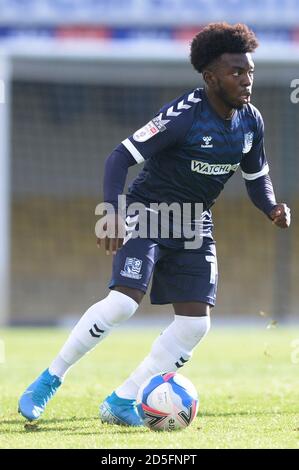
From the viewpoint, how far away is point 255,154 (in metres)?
5.63

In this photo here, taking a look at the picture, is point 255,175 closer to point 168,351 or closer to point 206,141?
point 206,141

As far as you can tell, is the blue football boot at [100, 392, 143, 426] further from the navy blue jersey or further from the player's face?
the player's face

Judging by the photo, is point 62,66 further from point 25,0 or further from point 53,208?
point 53,208

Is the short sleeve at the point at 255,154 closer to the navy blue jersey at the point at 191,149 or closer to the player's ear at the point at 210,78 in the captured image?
the navy blue jersey at the point at 191,149

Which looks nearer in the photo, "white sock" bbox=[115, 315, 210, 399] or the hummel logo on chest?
the hummel logo on chest

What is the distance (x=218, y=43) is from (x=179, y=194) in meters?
0.89

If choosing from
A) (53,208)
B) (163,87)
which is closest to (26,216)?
(53,208)

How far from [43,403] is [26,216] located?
14.6 meters

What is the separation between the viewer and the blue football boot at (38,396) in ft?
17.5

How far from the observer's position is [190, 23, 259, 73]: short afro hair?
5.29 metres

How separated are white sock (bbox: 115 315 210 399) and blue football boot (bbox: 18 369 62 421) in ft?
1.26

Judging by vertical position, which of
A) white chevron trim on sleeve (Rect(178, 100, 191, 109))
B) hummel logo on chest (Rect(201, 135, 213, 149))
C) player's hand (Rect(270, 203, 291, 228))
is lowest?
player's hand (Rect(270, 203, 291, 228))

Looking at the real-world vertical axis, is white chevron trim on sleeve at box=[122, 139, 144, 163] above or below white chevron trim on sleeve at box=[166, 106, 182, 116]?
below

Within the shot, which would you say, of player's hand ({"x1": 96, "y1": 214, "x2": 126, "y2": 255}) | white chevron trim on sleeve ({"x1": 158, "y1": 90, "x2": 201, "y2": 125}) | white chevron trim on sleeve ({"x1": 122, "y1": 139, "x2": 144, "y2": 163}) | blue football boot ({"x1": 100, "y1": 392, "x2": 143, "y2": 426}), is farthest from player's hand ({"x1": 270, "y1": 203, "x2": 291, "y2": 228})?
blue football boot ({"x1": 100, "y1": 392, "x2": 143, "y2": 426})
